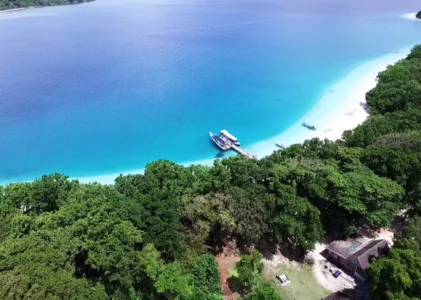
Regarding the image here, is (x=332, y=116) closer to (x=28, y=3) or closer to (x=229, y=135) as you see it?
(x=229, y=135)

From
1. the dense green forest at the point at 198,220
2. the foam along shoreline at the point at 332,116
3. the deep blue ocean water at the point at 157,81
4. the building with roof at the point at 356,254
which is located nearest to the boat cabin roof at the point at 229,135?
the deep blue ocean water at the point at 157,81

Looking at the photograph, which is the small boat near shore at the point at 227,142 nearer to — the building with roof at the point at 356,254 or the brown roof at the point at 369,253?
the building with roof at the point at 356,254

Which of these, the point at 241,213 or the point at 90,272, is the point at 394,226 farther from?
the point at 90,272

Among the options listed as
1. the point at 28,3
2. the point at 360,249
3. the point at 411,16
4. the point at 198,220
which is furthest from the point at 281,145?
the point at 28,3

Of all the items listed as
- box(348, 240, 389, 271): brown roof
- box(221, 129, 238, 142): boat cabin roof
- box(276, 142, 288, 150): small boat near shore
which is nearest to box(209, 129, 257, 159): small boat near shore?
box(221, 129, 238, 142): boat cabin roof

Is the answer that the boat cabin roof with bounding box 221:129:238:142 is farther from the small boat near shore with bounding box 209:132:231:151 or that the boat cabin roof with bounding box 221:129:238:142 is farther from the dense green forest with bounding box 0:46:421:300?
the dense green forest with bounding box 0:46:421:300
